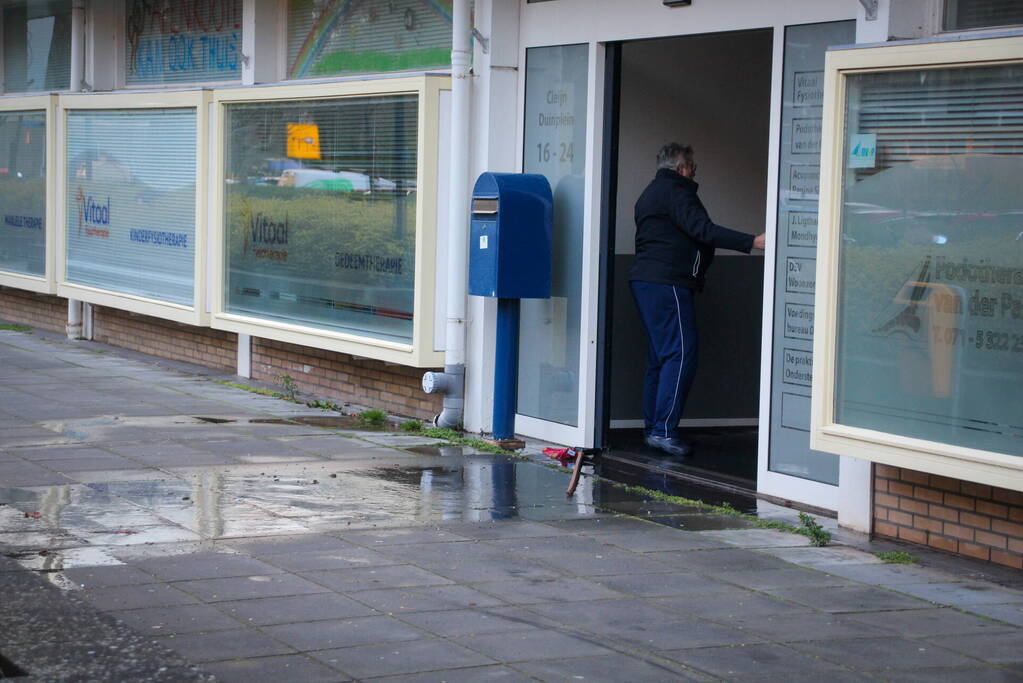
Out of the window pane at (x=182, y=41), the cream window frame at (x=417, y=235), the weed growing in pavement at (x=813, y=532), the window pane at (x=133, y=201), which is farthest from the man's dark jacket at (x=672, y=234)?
the window pane at (x=133, y=201)

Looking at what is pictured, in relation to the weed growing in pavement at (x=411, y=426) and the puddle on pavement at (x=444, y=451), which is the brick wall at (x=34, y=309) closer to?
the weed growing in pavement at (x=411, y=426)

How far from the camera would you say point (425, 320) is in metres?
10.7

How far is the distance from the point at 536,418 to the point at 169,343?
5813 millimetres

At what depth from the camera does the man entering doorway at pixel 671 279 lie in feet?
32.2

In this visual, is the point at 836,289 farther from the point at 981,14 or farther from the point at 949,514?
the point at 981,14

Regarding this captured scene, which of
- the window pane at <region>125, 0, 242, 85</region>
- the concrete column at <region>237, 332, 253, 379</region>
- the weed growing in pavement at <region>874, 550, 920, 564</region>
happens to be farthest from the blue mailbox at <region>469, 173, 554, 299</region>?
the window pane at <region>125, 0, 242, 85</region>

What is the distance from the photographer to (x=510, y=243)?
31.8ft

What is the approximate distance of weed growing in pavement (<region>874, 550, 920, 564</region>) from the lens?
277 inches

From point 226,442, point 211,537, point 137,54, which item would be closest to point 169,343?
point 137,54

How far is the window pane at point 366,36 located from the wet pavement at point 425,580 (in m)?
3.37

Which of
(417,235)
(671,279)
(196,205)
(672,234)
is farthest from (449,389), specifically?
(196,205)

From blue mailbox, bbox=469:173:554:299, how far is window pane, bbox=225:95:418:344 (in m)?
1.20

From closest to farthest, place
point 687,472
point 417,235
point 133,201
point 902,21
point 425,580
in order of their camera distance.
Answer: point 425,580 → point 902,21 → point 687,472 → point 417,235 → point 133,201

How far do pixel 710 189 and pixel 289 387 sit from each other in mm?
3885
